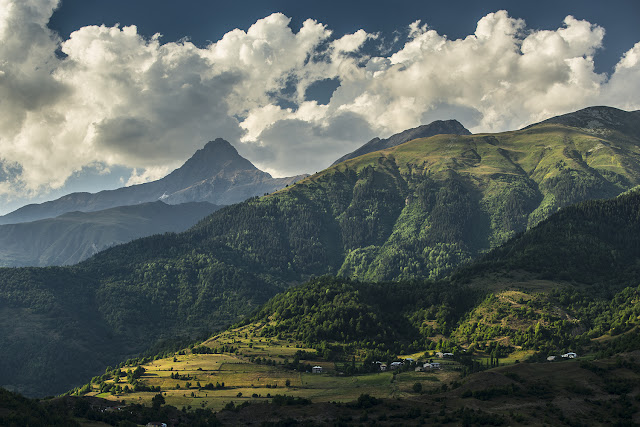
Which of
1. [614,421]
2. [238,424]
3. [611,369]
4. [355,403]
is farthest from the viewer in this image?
[611,369]

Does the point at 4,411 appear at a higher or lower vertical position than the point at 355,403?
higher

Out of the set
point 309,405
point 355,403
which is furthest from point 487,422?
point 309,405

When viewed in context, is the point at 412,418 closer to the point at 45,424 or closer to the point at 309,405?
the point at 309,405

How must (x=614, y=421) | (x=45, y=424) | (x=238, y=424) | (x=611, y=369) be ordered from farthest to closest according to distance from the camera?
1. (x=611, y=369)
2. (x=238, y=424)
3. (x=614, y=421)
4. (x=45, y=424)

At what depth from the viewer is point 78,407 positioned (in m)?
165

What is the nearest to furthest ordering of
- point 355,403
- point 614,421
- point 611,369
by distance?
1. point 614,421
2. point 355,403
3. point 611,369

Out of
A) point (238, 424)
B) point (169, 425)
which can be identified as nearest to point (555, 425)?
point (238, 424)

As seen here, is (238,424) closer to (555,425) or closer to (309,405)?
(309,405)

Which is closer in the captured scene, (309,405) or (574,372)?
(309,405)

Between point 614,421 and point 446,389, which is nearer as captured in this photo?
point 614,421

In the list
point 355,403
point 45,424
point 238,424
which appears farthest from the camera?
point 355,403

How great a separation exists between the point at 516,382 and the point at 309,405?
6782 centimetres

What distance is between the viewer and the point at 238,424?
16175cm

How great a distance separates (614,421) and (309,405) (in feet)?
287
